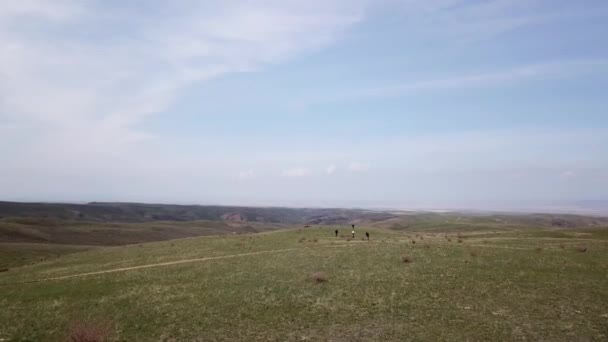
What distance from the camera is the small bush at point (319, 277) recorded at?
99.5 feet

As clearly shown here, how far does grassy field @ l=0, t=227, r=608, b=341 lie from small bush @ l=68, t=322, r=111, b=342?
203mm

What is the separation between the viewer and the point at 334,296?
2673 cm

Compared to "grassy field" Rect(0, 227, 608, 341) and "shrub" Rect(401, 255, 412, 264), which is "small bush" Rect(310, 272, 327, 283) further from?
"shrub" Rect(401, 255, 412, 264)

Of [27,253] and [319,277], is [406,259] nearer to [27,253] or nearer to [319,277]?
[319,277]

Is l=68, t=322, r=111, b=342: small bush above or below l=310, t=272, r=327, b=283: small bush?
below

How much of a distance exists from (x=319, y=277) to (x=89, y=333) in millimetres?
14585

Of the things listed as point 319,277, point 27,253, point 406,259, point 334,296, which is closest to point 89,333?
point 334,296

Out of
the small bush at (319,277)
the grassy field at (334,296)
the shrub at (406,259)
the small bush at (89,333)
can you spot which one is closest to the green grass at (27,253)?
the grassy field at (334,296)

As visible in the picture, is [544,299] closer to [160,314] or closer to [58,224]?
[160,314]

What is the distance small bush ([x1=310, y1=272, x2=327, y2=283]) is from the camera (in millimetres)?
30328

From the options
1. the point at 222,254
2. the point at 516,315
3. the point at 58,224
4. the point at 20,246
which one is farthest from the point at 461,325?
the point at 58,224

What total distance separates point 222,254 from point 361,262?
56.8 ft

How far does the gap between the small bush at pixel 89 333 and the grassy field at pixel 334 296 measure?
8.0 inches

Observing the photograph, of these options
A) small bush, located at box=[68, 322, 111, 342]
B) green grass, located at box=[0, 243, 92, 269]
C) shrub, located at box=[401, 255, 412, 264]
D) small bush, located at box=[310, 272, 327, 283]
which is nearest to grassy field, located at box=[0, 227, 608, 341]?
small bush, located at box=[310, 272, 327, 283]
